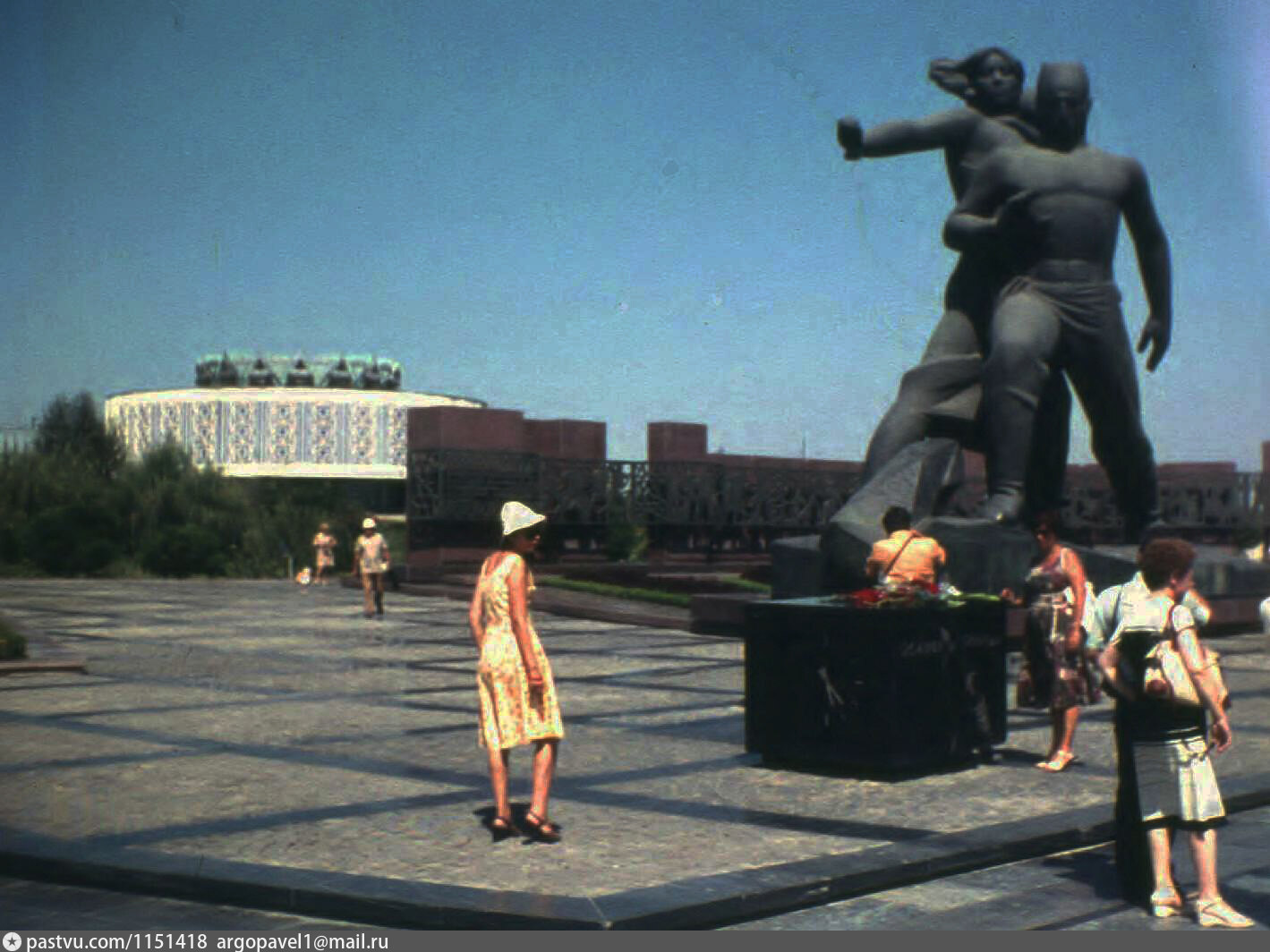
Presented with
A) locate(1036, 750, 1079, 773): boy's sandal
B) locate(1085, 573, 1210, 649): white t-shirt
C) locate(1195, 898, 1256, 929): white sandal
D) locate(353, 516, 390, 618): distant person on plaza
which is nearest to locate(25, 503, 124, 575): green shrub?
locate(353, 516, 390, 618): distant person on plaza

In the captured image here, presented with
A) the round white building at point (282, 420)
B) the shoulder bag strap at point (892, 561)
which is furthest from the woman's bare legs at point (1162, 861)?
the round white building at point (282, 420)

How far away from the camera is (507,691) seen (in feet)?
23.6

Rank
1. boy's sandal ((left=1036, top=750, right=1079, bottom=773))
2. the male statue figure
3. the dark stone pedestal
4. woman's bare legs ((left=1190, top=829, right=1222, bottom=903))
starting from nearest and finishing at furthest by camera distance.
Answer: woman's bare legs ((left=1190, top=829, right=1222, bottom=903)) < the dark stone pedestal < boy's sandal ((left=1036, top=750, right=1079, bottom=773)) < the male statue figure

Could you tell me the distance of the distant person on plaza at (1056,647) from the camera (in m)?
9.36

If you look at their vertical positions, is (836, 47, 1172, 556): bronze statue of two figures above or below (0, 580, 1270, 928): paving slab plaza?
above

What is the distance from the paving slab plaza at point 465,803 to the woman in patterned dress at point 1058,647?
27cm

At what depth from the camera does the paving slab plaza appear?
6.21m

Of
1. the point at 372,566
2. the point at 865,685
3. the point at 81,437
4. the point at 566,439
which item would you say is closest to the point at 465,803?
the point at 865,685

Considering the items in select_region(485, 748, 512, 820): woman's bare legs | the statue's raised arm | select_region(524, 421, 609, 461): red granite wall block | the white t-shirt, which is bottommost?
select_region(485, 748, 512, 820): woman's bare legs

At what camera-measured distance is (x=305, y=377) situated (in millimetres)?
83375

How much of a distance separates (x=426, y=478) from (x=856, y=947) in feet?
83.3

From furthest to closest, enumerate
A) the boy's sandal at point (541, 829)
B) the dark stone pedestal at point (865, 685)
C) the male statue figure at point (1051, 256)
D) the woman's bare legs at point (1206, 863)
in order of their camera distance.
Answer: the male statue figure at point (1051, 256)
the dark stone pedestal at point (865, 685)
the boy's sandal at point (541, 829)
the woman's bare legs at point (1206, 863)

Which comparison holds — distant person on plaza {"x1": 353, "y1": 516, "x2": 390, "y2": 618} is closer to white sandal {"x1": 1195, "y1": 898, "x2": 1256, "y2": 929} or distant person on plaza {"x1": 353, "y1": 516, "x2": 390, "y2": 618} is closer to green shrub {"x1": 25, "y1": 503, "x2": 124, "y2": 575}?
green shrub {"x1": 25, "y1": 503, "x2": 124, "y2": 575}

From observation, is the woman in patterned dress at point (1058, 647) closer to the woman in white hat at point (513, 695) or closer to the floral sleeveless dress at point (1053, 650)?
the floral sleeveless dress at point (1053, 650)
